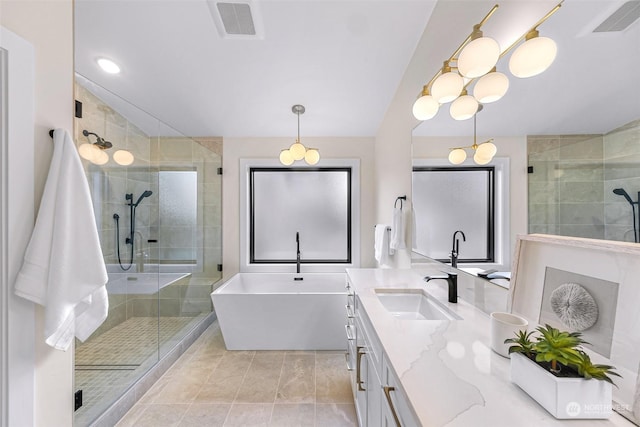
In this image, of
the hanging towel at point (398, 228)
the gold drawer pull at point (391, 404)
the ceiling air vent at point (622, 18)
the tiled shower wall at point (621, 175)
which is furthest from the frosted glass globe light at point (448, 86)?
the gold drawer pull at point (391, 404)

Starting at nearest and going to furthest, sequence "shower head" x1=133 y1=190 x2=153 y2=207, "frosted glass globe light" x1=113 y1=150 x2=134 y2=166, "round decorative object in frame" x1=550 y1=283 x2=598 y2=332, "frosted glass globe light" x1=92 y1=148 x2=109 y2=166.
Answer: "round decorative object in frame" x1=550 y1=283 x2=598 y2=332, "frosted glass globe light" x1=92 y1=148 x2=109 y2=166, "frosted glass globe light" x1=113 y1=150 x2=134 y2=166, "shower head" x1=133 y1=190 x2=153 y2=207

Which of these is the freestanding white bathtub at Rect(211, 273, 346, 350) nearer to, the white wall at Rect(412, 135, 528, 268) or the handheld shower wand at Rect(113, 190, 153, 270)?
the handheld shower wand at Rect(113, 190, 153, 270)

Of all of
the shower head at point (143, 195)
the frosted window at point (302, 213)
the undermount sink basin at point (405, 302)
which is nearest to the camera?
the undermount sink basin at point (405, 302)

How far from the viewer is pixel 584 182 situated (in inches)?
31.3

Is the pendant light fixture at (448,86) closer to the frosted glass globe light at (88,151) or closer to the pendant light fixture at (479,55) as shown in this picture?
the pendant light fixture at (479,55)

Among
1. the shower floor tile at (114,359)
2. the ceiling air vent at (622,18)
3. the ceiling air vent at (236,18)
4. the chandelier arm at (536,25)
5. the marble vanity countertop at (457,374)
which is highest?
the ceiling air vent at (236,18)

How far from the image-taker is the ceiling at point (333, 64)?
818 millimetres

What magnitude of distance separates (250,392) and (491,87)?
257 centimetres

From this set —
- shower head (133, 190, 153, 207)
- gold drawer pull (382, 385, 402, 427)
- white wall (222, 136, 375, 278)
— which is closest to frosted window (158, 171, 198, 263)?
shower head (133, 190, 153, 207)

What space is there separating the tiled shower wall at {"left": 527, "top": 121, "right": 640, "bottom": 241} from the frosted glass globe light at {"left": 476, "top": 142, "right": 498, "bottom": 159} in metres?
0.18

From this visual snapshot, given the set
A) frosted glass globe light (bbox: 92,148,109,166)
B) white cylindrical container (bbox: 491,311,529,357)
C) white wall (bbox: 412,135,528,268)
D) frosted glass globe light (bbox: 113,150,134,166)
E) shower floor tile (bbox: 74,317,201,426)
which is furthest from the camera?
frosted glass globe light (bbox: 113,150,134,166)

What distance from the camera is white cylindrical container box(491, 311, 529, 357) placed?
33.9 inches

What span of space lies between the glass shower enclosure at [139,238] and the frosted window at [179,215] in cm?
1

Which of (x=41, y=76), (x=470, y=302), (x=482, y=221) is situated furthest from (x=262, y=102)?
(x=470, y=302)
